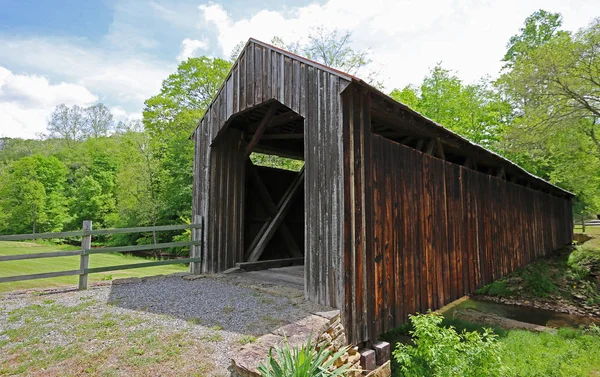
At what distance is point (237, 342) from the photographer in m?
3.31

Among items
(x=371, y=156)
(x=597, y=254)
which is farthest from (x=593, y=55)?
(x=371, y=156)

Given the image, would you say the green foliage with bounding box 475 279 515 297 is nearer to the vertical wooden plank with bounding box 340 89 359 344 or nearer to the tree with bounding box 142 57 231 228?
the vertical wooden plank with bounding box 340 89 359 344

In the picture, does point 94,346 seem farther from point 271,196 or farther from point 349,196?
point 271,196

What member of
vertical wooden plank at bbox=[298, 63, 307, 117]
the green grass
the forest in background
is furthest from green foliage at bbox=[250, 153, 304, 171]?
the green grass

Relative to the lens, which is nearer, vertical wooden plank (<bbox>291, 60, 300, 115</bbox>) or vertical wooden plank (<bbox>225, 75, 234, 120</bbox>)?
vertical wooden plank (<bbox>291, 60, 300, 115</bbox>)

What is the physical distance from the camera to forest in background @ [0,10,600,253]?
12.7m

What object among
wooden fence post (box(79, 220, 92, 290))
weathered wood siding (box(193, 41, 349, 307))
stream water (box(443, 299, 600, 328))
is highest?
weathered wood siding (box(193, 41, 349, 307))

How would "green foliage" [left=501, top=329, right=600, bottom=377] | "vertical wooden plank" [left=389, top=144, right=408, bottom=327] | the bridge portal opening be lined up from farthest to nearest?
1. the bridge portal opening
2. "green foliage" [left=501, top=329, right=600, bottom=377]
3. "vertical wooden plank" [left=389, top=144, right=408, bottom=327]

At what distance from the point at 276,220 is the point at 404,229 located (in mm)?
3422

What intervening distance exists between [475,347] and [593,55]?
12550 millimetres

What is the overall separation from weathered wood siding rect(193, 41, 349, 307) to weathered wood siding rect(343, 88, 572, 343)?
0.19m

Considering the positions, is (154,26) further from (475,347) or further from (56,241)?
(56,241)

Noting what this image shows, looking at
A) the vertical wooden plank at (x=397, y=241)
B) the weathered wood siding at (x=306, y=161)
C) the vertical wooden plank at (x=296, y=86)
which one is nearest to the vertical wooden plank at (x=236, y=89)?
the weathered wood siding at (x=306, y=161)

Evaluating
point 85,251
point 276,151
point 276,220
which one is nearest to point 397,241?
point 276,220
